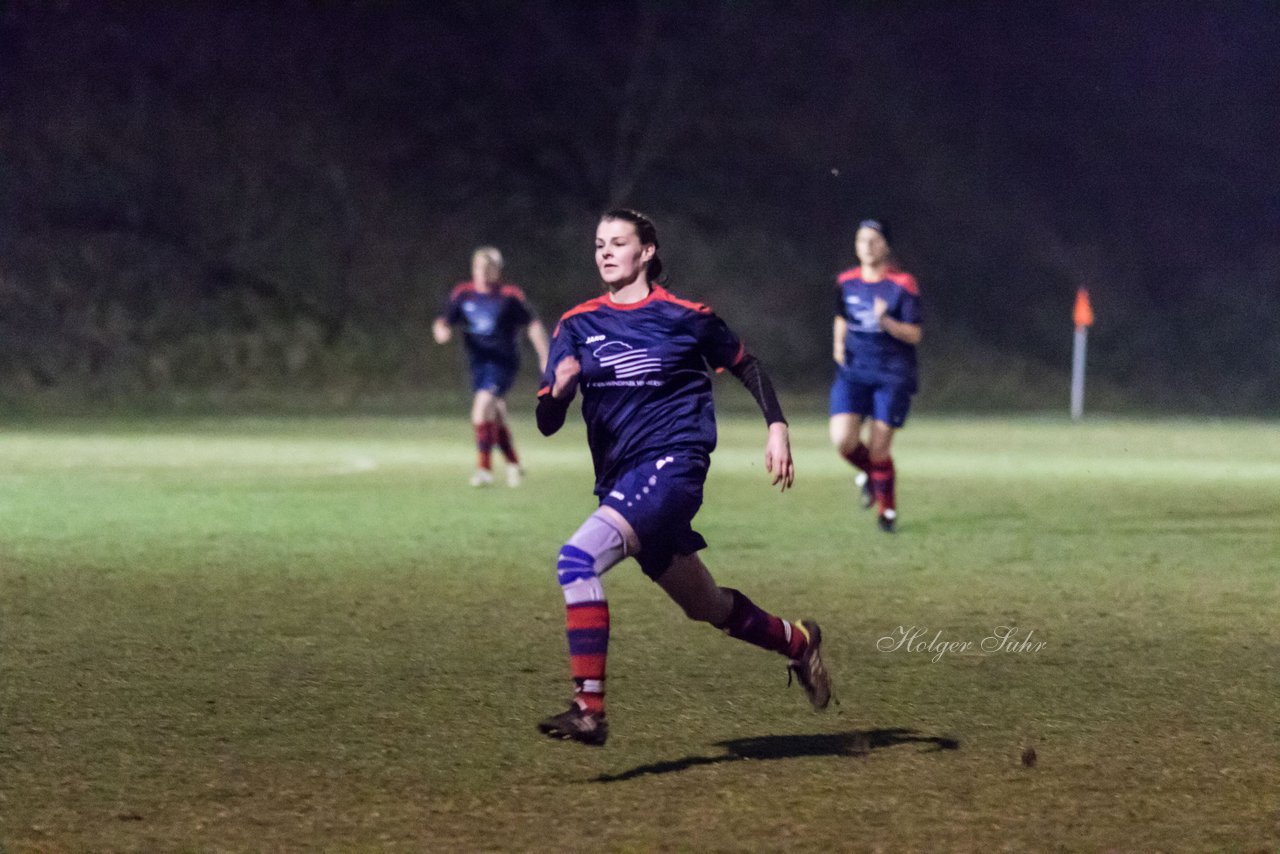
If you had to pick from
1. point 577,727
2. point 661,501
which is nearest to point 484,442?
point 661,501

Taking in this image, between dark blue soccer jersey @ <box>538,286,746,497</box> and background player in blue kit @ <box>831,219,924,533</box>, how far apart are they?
7.15m

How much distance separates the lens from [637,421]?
6.29 m

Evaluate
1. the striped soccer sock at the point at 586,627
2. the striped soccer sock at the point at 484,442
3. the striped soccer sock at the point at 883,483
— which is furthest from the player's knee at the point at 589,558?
the striped soccer sock at the point at 484,442

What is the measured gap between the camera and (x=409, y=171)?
1630 inches

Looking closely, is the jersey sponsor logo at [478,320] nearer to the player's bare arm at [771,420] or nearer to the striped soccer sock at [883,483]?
the striped soccer sock at [883,483]

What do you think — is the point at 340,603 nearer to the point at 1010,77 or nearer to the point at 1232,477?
the point at 1232,477

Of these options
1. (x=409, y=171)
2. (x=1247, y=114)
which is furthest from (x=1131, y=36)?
(x=409, y=171)

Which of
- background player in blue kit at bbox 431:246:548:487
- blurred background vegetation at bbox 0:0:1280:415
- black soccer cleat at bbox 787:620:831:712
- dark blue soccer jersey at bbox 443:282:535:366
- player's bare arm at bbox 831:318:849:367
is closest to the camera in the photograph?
black soccer cleat at bbox 787:620:831:712

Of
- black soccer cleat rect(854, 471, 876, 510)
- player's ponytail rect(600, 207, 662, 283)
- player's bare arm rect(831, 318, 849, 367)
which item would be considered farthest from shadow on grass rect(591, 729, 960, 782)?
black soccer cleat rect(854, 471, 876, 510)

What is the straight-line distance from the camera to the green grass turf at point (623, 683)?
17.4ft

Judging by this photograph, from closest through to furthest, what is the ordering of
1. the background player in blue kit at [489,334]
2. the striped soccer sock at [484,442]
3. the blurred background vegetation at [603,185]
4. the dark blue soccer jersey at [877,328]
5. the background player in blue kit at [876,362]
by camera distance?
1. the background player in blue kit at [876,362]
2. the dark blue soccer jersey at [877,328]
3. the striped soccer sock at [484,442]
4. the background player in blue kit at [489,334]
5. the blurred background vegetation at [603,185]

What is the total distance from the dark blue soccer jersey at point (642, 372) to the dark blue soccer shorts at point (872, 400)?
7376 millimetres

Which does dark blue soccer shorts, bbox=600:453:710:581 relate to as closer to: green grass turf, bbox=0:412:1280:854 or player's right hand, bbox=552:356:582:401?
player's right hand, bbox=552:356:582:401

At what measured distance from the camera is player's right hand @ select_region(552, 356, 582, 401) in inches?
238
